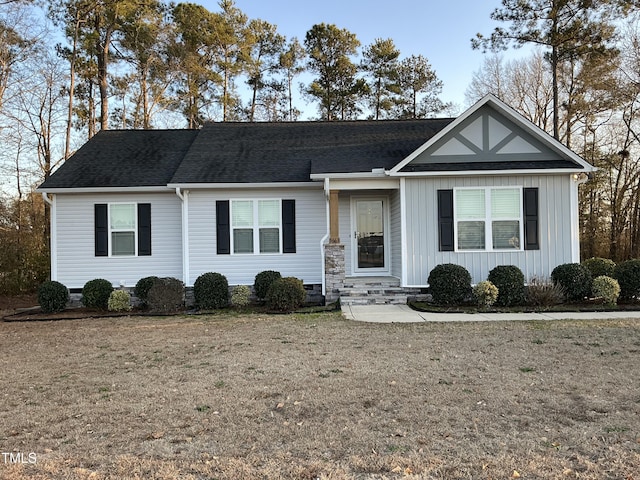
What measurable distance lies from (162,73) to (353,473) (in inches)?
908

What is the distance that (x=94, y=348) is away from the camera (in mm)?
7250

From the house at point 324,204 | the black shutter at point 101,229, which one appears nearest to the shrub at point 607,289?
the house at point 324,204

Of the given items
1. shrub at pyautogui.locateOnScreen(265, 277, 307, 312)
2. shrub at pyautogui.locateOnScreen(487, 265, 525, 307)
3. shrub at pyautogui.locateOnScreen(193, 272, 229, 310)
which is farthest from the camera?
shrub at pyautogui.locateOnScreen(193, 272, 229, 310)

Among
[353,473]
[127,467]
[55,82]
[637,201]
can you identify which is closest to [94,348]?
[127,467]

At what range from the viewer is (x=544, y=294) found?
10.3m

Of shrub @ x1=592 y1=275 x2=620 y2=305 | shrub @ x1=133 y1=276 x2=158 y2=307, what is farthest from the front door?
shrub @ x1=133 y1=276 x2=158 y2=307

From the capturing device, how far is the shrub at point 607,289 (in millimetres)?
10125

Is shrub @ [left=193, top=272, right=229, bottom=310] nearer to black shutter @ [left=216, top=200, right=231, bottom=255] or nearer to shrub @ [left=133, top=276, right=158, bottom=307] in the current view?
black shutter @ [left=216, top=200, right=231, bottom=255]

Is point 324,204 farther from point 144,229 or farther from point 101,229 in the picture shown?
point 101,229

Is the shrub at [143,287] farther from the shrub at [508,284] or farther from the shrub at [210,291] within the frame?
the shrub at [508,284]

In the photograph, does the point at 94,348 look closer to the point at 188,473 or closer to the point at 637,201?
the point at 188,473

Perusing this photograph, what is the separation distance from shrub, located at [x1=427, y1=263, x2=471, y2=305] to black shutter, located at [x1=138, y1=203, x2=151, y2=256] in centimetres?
693

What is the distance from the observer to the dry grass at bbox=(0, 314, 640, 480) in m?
3.23

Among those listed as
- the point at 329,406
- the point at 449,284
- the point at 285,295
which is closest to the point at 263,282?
the point at 285,295
